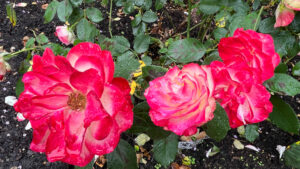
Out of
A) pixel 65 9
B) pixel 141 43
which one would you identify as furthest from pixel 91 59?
pixel 141 43

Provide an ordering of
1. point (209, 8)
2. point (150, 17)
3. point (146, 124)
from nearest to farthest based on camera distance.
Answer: point (146, 124) → point (209, 8) → point (150, 17)

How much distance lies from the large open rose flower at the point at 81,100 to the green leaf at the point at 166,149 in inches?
14.8

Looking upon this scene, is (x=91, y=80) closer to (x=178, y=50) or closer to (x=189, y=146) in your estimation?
(x=178, y=50)

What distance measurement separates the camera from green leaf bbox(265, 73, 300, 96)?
73 centimetres

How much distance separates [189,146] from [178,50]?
2.64 feet

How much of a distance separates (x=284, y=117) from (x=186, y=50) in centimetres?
35

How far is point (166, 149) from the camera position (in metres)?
0.92

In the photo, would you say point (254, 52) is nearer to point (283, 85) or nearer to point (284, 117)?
point (283, 85)

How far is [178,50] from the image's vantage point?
32.2 inches

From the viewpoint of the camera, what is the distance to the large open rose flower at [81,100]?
52 centimetres

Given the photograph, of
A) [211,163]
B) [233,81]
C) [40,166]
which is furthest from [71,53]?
[211,163]

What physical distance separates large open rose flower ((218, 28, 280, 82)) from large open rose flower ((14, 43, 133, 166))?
23 cm

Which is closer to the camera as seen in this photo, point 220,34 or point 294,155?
point 220,34

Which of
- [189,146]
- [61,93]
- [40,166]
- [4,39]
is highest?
[61,93]
